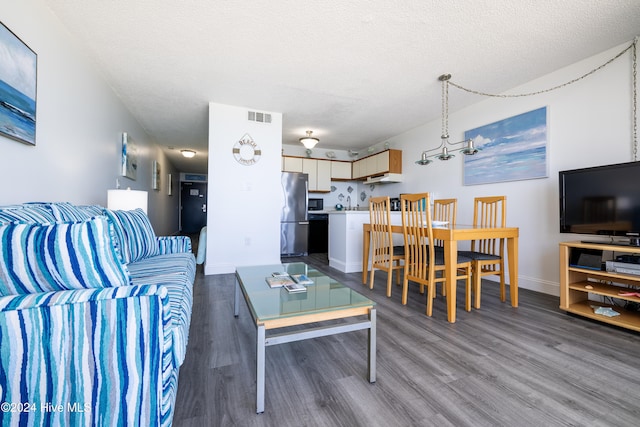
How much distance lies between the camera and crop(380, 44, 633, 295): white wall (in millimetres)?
2449

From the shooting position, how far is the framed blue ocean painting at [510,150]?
118 inches

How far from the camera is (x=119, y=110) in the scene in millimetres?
3551

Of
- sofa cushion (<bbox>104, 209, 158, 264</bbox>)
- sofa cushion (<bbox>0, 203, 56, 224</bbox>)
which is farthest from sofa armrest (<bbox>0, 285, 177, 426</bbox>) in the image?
sofa cushion (<bbox>104, 209, 158, 264</bbox>)

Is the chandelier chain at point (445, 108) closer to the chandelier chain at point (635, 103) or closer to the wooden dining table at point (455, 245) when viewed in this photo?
the wooden dining table at point (455, 245)

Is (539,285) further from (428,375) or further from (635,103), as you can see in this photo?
(428,375)

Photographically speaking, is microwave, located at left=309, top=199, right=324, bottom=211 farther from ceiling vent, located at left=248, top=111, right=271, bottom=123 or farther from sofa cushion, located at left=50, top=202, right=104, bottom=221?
sofa cushion, located at left=50, top=202, right=104, bottom=221

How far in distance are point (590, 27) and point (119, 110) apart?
497 cm

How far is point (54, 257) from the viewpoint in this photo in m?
0.81

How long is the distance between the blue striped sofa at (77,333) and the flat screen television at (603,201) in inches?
122

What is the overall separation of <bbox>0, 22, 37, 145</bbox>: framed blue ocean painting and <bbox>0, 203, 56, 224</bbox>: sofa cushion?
21.9 inches

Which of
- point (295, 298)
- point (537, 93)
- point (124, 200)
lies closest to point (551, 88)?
point (537, 93)

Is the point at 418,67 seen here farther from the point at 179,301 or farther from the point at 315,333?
the point at 179,301

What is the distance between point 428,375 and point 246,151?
3.45 metres

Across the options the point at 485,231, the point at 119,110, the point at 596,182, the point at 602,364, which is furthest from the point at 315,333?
the point at 119,110
